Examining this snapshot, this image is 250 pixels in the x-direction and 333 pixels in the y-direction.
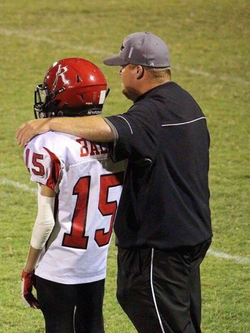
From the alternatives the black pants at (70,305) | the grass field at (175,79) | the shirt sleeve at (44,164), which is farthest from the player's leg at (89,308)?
the grass field at (175,79)

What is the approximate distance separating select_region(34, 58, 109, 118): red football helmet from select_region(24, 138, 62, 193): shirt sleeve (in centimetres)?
21

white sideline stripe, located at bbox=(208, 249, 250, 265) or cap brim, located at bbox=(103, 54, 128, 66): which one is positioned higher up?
cap brim, located at bbox=(103, 54, 128, 66)

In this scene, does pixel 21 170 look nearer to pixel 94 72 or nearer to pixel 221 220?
pixel 221 220

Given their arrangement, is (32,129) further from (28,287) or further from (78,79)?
(28,287)

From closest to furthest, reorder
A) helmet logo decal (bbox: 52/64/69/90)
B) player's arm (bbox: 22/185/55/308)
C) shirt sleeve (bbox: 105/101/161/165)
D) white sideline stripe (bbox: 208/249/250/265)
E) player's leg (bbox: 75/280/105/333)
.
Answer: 1. shirt sleeve (bbox: 105/101/161/165)
2. player's arm (bbox: 22/185/55/308)
3. helmet logo decal (bbox: 52/64/69/90)
4. player's leg (bbox: 75/280/105/333)
5. white sideline stripe (bbox: 208/249/250/265)

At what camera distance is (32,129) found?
3709 mm

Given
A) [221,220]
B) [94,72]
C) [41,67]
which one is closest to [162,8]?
[41,67]

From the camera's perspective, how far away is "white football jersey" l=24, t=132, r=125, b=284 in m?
3.64

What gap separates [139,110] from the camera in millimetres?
3633

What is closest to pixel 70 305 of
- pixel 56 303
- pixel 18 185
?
pixel 56 303

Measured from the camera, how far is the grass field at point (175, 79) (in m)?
5.60

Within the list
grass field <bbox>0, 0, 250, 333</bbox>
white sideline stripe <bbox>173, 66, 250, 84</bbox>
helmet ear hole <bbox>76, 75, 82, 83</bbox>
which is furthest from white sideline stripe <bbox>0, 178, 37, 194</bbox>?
white sideline stripe <bbox>173, 66, 250, 84</bbox>

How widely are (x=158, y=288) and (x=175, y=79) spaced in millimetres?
7324

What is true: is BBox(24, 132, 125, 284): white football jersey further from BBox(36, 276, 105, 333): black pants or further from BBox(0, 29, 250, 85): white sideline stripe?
BBox(0, 29, 250, 85): white sideline stripe
